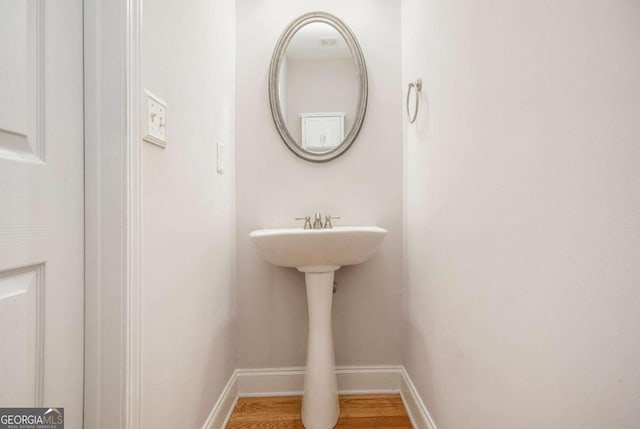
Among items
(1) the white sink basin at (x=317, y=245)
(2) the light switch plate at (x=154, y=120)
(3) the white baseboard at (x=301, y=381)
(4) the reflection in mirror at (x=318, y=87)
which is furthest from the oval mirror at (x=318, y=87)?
(3) the white baseboard at (x=301, y=381)

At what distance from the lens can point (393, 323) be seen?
161cm

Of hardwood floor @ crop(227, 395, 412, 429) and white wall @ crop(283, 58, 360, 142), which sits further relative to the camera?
white wall @ crop(283, 58, 360, 142)

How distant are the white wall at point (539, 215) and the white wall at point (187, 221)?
86cm

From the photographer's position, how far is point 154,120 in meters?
0.78

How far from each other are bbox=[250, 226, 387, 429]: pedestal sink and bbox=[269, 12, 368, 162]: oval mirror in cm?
56

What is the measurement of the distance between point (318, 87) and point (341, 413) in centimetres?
166

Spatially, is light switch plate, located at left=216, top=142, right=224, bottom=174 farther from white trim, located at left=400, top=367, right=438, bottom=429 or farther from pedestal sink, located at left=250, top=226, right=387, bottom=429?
white trim, located at left=400, top=367, right=438, bottom=429

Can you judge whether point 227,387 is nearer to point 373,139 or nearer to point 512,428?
point 512,428

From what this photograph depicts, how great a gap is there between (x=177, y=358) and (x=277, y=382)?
0.82 m

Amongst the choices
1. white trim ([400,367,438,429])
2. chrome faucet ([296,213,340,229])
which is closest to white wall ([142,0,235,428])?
chrome faucet ([296,213,340,229])

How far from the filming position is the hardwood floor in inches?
52.5

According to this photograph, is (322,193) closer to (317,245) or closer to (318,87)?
(317,245)

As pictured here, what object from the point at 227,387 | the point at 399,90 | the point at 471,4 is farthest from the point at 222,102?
the point at 227,387

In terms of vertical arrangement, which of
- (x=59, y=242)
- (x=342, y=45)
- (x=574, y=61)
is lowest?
(x=59, y=242)
